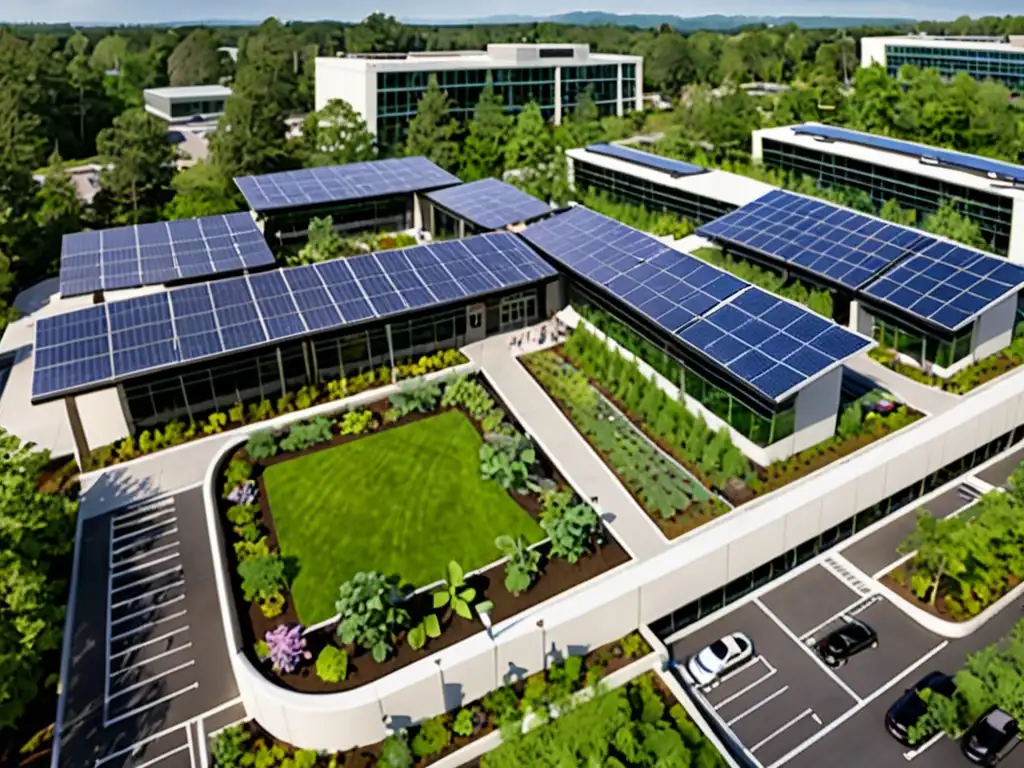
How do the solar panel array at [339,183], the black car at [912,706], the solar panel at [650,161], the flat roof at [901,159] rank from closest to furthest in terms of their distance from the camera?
1. the black car at [912,706]
2. the flat roof at [901,159]
3. the solar panel array at [339,183]
4. the solar panel at [650,161]

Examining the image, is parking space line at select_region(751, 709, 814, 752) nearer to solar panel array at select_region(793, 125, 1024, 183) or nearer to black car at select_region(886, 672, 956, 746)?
black car at select_region(886, 672, 956, 746)

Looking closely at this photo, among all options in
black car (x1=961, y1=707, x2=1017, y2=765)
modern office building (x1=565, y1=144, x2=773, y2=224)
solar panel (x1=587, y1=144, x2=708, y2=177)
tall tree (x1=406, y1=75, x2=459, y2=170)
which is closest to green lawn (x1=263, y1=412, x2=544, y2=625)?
black car (x1=961, y1=707, x2=1017, y2=765)

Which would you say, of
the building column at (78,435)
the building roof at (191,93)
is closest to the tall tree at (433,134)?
the building column at (78,435)

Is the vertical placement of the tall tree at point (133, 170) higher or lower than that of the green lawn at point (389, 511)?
higher

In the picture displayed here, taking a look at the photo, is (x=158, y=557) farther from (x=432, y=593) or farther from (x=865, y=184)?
(x=865, y=184)

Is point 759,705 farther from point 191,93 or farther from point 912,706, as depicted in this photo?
point 191,93

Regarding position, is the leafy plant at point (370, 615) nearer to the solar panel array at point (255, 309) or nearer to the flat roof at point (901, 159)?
the solar panel array at point (255, 309)

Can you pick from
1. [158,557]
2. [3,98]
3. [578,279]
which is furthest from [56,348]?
[3,98]
